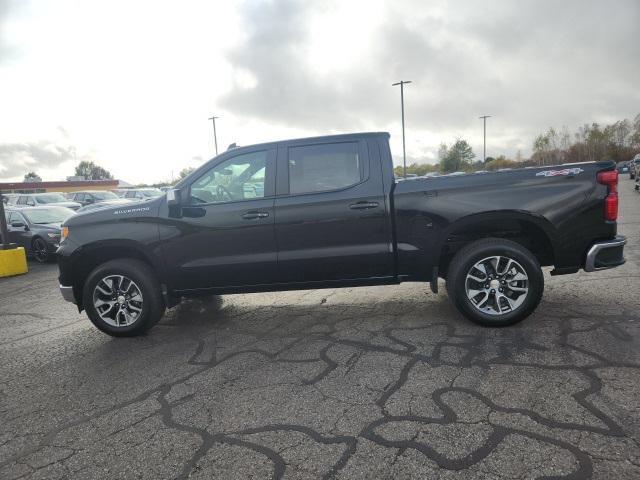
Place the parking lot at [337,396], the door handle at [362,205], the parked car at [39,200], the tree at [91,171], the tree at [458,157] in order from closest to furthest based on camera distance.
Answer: the parking lot at [337,396] < the door handle at [362,205] < the parked car at [39,200] < the tree at [458,157] < the tree at [91,171]

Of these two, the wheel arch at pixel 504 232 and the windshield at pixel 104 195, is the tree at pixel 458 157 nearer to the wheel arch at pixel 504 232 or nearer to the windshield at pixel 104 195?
the windshield at pixel 104 195

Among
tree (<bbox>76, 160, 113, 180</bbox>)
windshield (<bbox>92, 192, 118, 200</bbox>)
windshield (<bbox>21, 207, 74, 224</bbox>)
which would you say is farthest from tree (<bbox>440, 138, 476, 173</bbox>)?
tree (<bbox>76, 160, 113, 180</bbox>)

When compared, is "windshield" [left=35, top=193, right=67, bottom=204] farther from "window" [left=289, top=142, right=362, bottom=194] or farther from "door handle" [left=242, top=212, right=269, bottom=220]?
"window" [left=289, top=142, right=362, bottom=194]

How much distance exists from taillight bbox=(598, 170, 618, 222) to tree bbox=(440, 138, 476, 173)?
69.7 metres

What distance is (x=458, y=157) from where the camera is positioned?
72938 millimetres

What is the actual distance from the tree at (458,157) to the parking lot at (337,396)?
69.9 metres

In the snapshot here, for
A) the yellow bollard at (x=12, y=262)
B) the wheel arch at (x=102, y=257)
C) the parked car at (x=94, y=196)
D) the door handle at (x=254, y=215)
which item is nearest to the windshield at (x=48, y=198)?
the parked car at (x=94, y=196)

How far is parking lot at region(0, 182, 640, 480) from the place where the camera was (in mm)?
2514

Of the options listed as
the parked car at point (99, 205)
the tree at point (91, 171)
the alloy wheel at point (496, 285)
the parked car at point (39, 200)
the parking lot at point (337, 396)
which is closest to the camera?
the parking lot at point (337, 396)

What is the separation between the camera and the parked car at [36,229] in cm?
1157

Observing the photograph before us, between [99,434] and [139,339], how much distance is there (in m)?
1.95

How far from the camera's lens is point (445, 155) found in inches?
3022

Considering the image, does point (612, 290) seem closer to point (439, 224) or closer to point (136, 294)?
point (439, 224)

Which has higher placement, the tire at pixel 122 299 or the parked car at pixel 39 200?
the parked car at pixel 39 200
